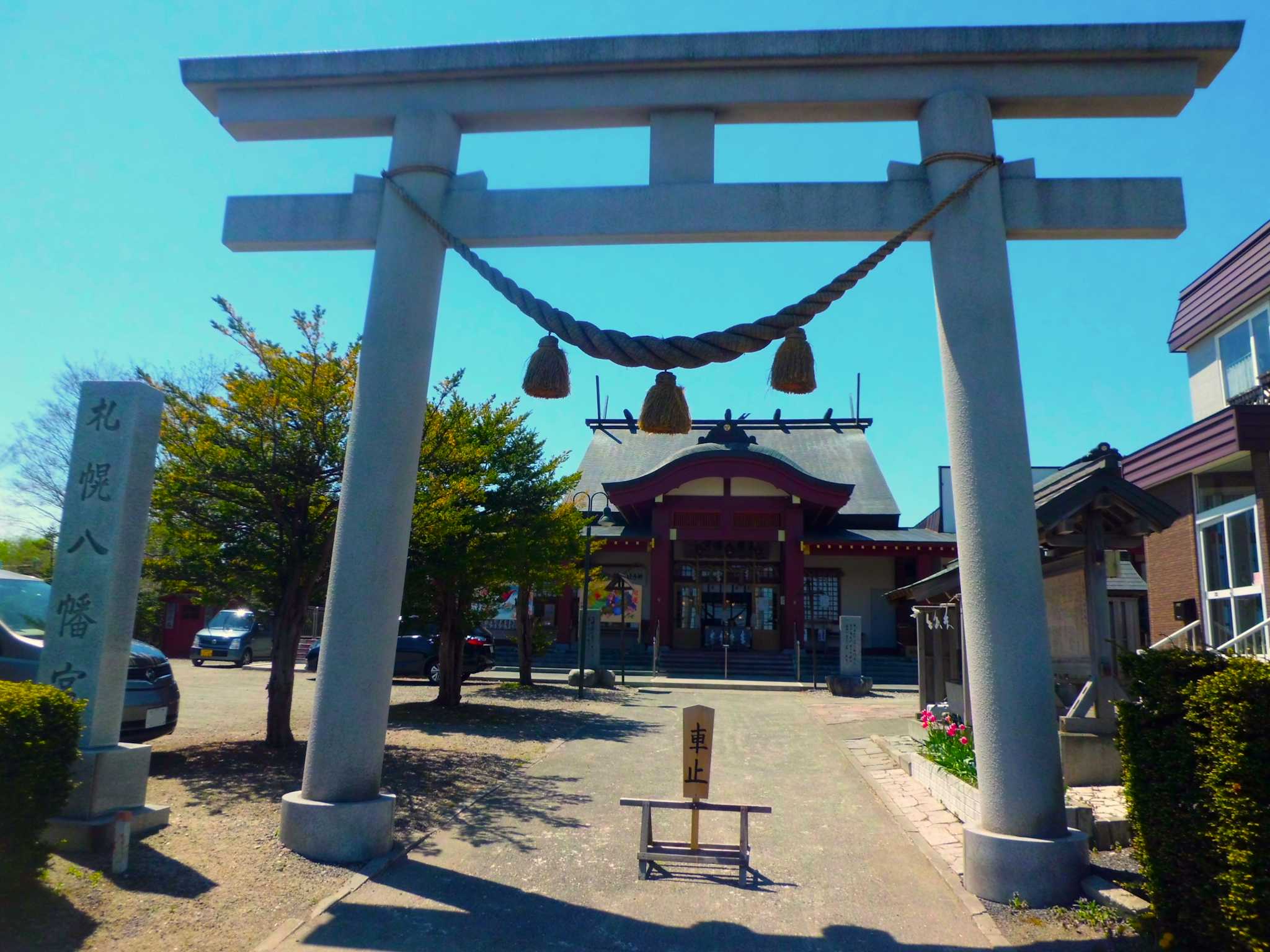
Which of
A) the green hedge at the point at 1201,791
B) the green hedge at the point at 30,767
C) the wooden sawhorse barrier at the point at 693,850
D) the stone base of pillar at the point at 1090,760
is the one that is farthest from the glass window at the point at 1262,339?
the green hedge at the point at 30,767

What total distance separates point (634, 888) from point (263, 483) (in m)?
5.39

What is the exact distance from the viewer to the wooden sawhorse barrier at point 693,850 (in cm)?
559

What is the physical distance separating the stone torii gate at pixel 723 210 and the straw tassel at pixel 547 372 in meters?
0.79

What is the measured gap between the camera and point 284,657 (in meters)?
8.77

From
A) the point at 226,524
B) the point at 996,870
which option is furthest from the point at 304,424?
the point at 996,870

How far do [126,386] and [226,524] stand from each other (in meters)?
2.79

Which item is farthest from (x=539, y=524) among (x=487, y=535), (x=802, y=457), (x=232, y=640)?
(x=802, y=457)

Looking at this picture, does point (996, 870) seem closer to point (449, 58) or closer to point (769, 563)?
point (449, 58)

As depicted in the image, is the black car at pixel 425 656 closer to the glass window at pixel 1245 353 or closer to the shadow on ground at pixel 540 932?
the shadow on ground at pixel 540 932

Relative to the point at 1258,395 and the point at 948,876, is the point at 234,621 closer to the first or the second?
the point at 948,876

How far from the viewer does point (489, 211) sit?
5.97 metres

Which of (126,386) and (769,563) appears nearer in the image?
(126,386)

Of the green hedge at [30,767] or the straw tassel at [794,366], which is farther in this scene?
the straw tassel at [794,366]

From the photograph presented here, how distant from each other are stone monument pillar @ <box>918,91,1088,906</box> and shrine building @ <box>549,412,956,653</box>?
60.0 feet
